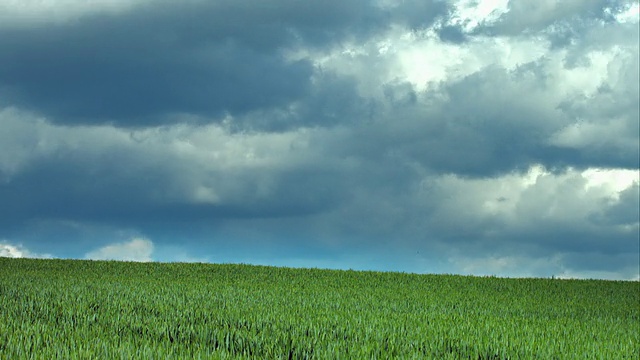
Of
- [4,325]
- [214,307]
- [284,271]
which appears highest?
[284,271]

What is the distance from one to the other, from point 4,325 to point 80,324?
5.23 feet

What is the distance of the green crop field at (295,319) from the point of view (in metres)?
11.1

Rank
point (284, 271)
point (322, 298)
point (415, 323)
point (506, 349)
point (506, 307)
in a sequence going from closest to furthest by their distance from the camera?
point (506, 349), point (415, 323), point (322, 298), point (506, 307), point (284, 271)

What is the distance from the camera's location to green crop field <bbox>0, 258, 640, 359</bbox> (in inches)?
438

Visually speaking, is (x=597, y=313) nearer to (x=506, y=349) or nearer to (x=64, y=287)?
(x=506, y=349)

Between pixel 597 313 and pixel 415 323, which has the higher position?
pixel 597 313

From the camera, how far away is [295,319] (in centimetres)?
1500

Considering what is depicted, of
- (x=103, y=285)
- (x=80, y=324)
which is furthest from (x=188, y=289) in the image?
(x=80, y=324)

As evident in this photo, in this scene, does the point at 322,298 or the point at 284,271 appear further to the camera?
the point at 284,271

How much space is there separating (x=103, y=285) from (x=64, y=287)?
1.55 m

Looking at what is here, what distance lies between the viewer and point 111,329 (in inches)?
505

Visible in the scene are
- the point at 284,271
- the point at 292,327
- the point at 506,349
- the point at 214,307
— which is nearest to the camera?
the point at 506,349

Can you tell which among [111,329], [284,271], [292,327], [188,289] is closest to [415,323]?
[292,327]

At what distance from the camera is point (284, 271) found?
35156mm
